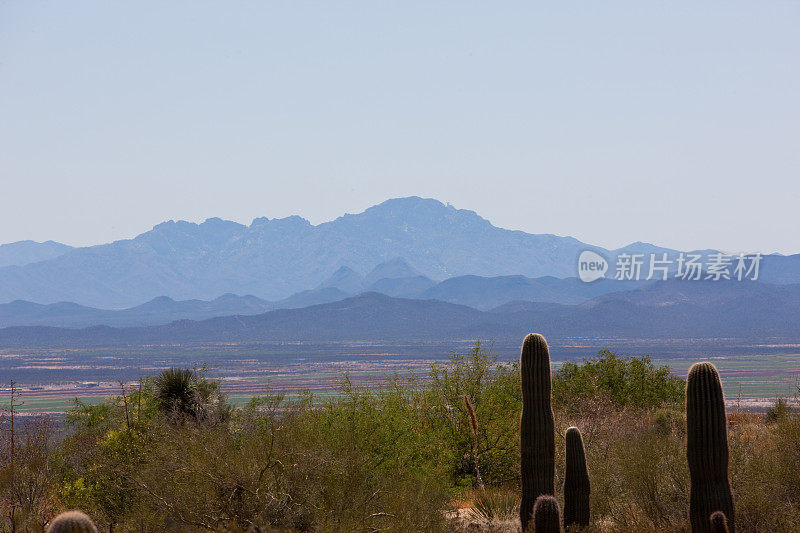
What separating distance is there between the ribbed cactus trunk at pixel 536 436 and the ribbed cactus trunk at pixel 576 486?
1.03 feet

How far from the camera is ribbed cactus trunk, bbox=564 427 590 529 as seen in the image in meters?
15.0

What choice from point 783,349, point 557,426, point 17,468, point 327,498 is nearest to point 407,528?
point 327,498

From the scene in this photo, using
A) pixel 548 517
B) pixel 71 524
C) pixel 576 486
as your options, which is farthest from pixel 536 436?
pixel 71 524

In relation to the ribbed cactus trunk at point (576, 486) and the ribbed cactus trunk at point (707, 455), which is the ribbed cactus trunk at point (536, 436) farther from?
the ribbed cactus trunk at point (707, 455)

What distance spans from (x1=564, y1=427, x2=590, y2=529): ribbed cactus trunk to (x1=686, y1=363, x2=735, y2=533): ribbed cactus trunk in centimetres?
235

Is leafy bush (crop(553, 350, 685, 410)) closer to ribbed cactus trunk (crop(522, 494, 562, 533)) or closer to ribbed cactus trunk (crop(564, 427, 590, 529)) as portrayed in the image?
ribbed cactus trunk (crop(564, 427, 590, 529))

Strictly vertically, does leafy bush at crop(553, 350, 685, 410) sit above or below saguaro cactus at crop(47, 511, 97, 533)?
below

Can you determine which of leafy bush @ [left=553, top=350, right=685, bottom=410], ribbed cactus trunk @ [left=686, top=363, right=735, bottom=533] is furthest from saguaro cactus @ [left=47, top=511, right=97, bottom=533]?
leafy bush @ [left=553, top=350, right=685, bottom=410]

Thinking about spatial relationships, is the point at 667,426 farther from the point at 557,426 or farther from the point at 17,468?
the point at 17,468

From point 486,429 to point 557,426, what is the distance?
2843mm

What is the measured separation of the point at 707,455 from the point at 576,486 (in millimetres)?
2883

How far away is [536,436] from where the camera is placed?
50.0 feet

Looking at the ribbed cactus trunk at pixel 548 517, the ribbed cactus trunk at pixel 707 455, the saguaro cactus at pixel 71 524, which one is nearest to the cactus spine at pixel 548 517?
the ribbed cactus trunk at pixel 548 517

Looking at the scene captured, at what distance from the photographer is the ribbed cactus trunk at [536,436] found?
49.7 ft
